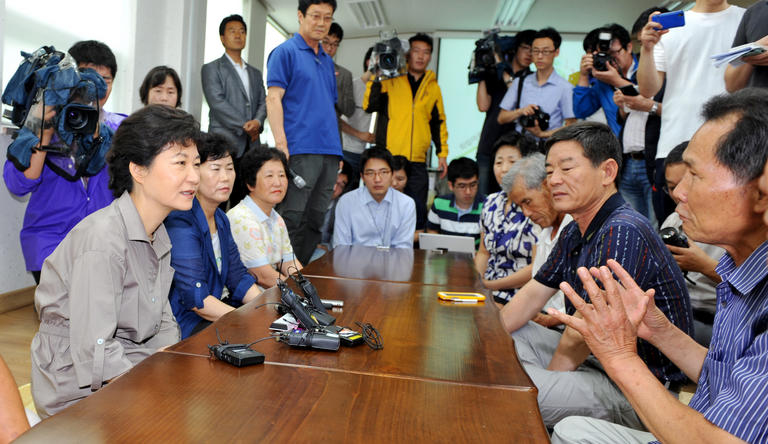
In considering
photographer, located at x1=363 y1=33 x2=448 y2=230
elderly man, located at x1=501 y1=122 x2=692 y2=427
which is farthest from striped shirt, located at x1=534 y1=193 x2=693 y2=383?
photographer, located at x1=363 y1=33 x2=448 y2=230

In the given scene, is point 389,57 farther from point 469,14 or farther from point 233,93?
point 469,14

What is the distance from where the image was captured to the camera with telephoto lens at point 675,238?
216cm

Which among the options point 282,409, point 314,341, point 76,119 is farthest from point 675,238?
point 76,119

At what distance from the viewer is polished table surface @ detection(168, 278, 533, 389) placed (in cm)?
110

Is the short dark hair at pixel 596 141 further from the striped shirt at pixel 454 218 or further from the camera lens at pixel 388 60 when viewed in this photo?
the camera lens at pixel 388 60

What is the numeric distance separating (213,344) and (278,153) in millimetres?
1750

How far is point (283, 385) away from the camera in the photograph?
98cm

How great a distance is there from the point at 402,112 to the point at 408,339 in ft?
10.7

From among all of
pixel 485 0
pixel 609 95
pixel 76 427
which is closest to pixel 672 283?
pixel 76 427

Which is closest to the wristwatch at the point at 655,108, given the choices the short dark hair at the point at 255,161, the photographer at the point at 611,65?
the photographer at the point at 611,65

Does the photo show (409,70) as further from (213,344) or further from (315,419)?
(315,419)

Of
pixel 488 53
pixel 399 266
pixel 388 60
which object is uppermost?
pixel 488 53

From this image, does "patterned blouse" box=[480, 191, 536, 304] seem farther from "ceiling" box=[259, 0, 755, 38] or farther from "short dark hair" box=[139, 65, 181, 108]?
"ceiling" box=[259, 0, 755, 38]

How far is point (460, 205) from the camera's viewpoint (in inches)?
164
